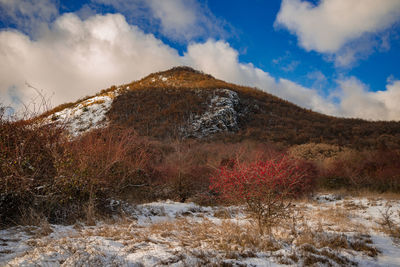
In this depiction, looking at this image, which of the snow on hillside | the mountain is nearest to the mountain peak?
the mountain

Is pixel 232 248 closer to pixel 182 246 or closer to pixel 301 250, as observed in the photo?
pixel 182 246

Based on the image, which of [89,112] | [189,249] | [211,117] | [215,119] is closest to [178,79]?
[211,117]

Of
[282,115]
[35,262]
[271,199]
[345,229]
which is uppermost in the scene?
[282,115]

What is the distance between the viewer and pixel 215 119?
2555 cm

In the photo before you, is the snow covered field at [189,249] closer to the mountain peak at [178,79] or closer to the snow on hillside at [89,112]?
the snow on hillside at [89,112]

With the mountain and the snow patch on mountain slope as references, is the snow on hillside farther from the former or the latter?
the snow patch on mountain slope

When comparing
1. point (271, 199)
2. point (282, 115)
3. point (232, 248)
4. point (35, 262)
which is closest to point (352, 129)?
point (282, 115)

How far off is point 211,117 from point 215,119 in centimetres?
57

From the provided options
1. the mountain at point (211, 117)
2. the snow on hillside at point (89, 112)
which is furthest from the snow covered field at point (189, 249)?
the snow on hillside at point (89, 112)

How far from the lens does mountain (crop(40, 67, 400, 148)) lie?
2191cm

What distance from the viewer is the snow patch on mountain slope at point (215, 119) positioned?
23797 mm

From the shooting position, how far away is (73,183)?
5242 mm

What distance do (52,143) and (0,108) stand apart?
1.32 m

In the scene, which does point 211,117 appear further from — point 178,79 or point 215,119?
point 178,79
